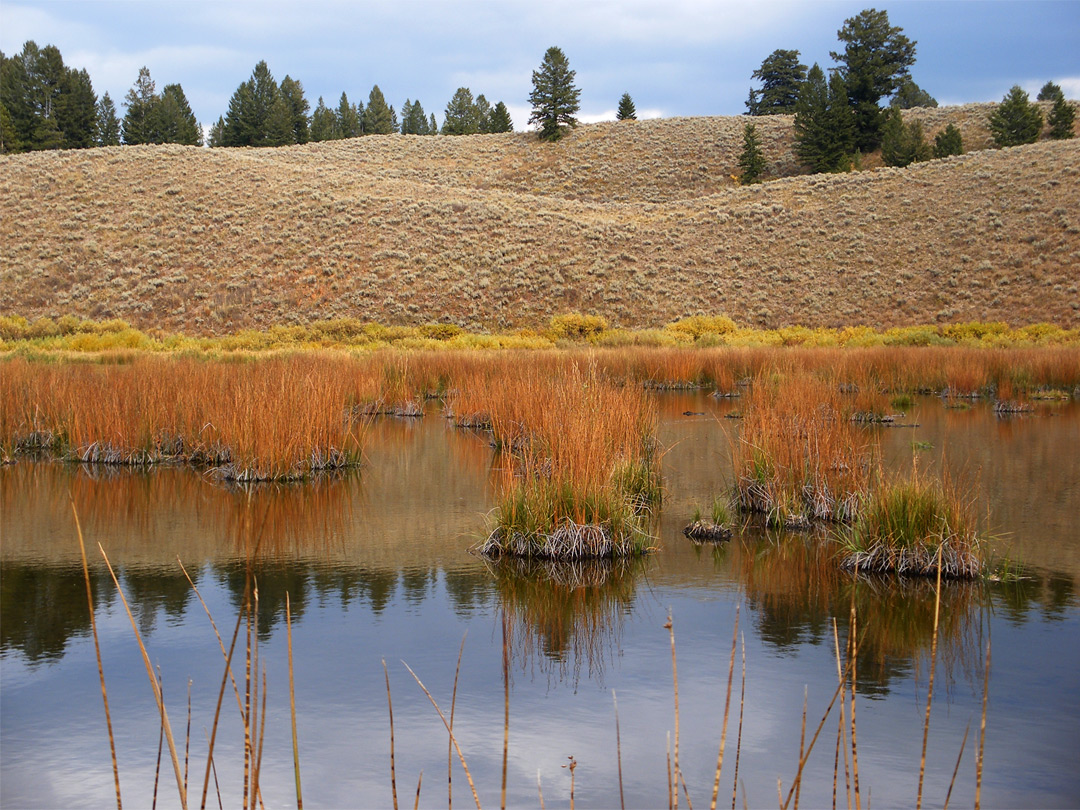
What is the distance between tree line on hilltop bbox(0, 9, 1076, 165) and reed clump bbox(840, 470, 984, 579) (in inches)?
1862

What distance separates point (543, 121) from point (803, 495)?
64.2m

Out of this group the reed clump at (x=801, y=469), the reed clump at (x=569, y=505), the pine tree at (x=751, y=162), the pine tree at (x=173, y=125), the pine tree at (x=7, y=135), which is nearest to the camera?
the reed clump at (x=569, y=505)

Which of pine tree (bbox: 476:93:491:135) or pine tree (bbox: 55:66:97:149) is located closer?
pine tree (bbox: 55:66:97:149)

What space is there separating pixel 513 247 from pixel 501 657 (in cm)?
3575

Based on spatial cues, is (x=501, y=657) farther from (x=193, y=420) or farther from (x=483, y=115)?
(x=483, y=115)

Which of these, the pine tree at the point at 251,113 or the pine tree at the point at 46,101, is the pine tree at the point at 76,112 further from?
the pine tree at the point at 251,113

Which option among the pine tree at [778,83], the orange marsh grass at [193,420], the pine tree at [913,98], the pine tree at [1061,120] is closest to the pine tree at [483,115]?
the pine tree at [778,83]

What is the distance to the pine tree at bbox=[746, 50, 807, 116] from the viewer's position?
75.2 meters

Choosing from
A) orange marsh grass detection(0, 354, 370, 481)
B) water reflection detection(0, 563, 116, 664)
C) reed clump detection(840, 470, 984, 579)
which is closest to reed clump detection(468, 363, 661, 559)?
reed clump detection(840, 470, 984, 579)

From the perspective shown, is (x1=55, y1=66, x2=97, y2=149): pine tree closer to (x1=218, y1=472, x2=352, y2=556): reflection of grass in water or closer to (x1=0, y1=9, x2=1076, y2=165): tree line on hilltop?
(x1=0, y1=9, x2=1076, y2=165): tree line on hilltop

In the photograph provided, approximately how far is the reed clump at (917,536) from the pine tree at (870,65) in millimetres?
54505

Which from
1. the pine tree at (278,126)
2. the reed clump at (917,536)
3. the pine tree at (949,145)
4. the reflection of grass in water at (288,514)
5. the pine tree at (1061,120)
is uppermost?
the pine tree at (278,126)

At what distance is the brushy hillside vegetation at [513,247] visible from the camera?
33875mm

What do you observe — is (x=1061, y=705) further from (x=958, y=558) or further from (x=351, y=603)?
(x=351, y=603)
